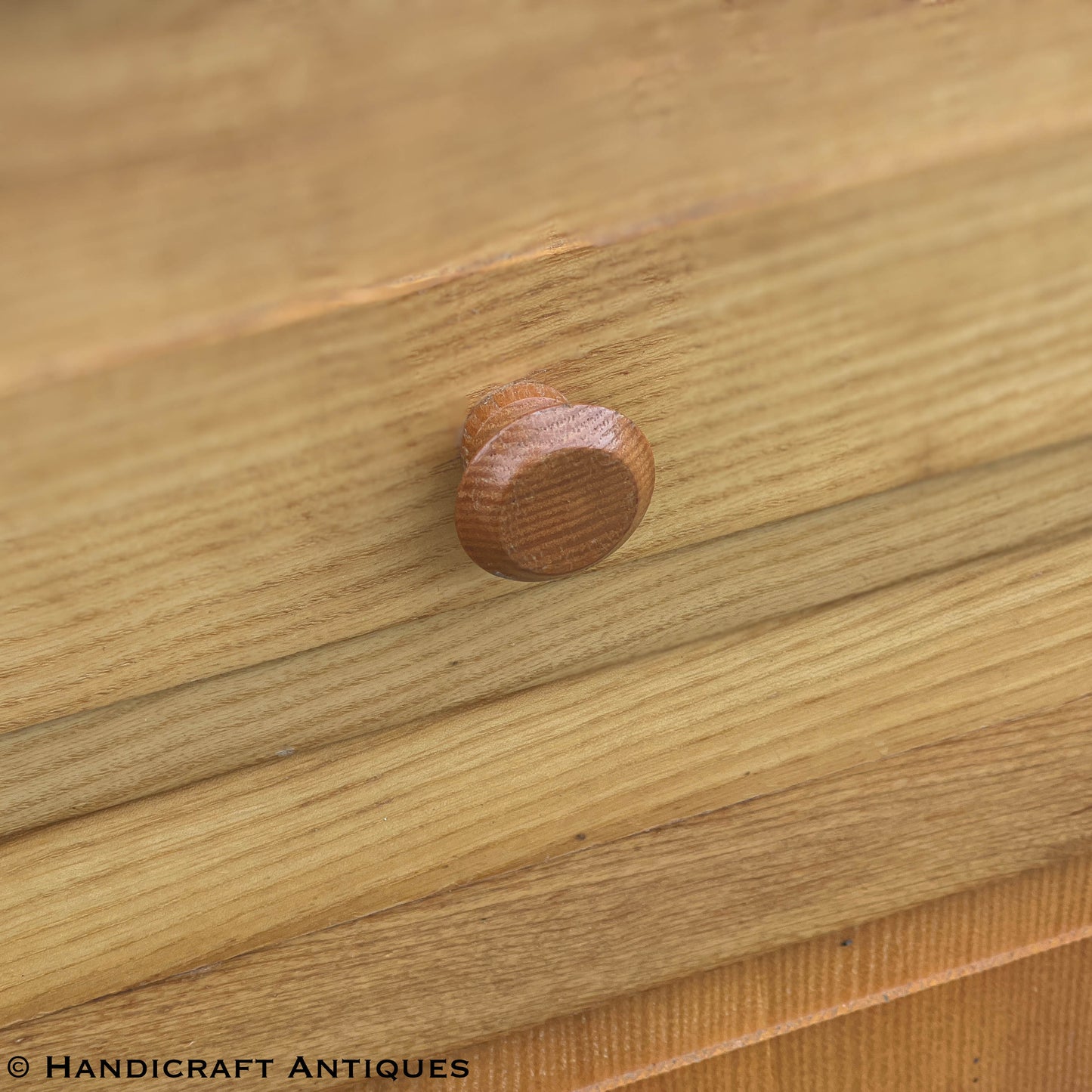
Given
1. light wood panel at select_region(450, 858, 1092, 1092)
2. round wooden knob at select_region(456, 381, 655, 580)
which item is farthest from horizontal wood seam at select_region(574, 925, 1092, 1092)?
round wooden knob at select_region(456, 381, 655, 580)

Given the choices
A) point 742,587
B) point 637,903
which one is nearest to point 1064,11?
point 742,587

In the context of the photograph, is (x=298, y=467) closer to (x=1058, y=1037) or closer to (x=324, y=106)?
(x=324, y=106)

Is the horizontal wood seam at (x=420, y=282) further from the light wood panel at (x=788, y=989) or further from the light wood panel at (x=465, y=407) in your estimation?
the light wood panel at (x=788, y=989)

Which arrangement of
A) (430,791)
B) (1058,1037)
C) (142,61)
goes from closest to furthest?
1. (142,61)
2. (430,791)
3. (1058,1037)

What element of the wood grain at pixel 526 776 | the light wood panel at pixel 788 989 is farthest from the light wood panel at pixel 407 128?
the light wood panel at pixel 788 989

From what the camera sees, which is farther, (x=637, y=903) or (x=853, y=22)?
(x=637, y=903)

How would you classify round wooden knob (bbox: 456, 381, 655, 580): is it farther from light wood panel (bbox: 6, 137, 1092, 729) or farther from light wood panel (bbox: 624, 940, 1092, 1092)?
light wood panel (bbox: 624, 940, 1092, 1092)
